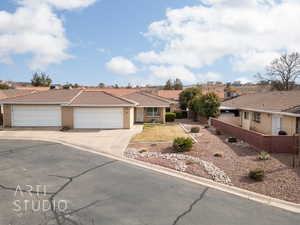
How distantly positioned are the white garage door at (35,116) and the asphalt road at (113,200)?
42.5 feet

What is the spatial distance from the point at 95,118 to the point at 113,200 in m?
16.4

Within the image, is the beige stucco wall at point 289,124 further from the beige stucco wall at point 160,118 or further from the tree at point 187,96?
the tree at point 187,96

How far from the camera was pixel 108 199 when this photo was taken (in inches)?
266

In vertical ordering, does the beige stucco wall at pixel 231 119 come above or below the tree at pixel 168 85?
below

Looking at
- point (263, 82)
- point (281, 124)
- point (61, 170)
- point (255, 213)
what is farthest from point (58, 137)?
point (263, 82)

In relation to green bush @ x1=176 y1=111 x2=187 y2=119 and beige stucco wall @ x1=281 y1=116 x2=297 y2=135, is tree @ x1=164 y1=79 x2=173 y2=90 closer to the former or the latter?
green bush @ x1=176 y1=111 x2=187 y2=119

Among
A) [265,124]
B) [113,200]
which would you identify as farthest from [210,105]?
[113,200]

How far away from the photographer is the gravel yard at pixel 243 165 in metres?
7.83

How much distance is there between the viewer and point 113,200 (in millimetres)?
6703

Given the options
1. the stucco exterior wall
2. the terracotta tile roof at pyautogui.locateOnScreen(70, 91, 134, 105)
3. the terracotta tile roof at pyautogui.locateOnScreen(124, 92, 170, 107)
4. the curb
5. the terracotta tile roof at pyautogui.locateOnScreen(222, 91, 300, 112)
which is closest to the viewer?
the curb

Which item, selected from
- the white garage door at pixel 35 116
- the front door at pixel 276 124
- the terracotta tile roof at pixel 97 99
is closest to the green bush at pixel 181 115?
the terracotta tile roof at pixel 97 99

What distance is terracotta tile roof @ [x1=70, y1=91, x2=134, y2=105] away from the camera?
73.8 ft

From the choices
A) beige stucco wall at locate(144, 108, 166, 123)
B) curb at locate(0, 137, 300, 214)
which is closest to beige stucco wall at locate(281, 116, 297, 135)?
curb at locate(0, 137, 300, 214)

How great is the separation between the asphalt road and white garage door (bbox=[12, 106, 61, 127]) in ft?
42.5
